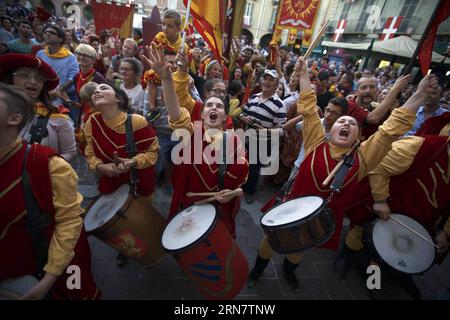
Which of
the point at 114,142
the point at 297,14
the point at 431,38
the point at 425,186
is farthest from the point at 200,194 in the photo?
the point at 297,14

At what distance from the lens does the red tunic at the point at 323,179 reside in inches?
92.2

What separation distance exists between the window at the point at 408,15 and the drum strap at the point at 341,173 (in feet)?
76.2

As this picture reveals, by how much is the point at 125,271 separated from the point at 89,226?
88cm

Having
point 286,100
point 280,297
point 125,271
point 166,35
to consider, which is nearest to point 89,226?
point 125,271

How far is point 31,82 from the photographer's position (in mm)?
2061

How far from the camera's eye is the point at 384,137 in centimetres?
218

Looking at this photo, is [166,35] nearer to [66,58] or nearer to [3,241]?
[66,58]

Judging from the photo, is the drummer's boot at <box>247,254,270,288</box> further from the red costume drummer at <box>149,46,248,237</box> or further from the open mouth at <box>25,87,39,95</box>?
the open mouth at <box>25,87,39,95</box>

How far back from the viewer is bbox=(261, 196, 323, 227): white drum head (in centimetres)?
203

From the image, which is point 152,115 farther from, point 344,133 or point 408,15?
point 408,15

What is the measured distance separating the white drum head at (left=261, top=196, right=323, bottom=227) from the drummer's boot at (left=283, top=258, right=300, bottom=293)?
2.57 feet

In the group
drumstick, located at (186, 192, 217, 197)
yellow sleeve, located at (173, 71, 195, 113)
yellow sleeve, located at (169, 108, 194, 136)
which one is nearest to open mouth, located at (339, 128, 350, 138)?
drumstick, located at (186, 192, 217, 197)

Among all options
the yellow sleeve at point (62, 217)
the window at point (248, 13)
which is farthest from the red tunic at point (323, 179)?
the window at point (248, 13)

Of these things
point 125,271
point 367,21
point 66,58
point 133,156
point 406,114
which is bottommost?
point 125,271
